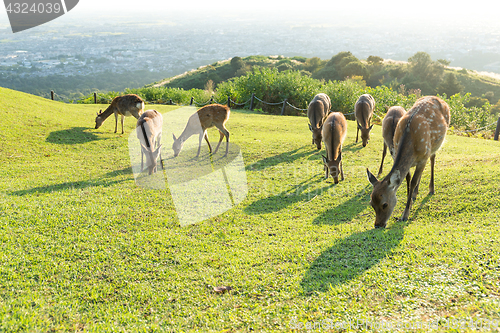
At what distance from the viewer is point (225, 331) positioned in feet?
10.2

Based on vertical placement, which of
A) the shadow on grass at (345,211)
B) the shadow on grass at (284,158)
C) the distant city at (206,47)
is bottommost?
the shadow on grass at (284,158)

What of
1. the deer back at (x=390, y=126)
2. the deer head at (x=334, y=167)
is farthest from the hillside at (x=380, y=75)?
the deer head at (x=334, y=167)

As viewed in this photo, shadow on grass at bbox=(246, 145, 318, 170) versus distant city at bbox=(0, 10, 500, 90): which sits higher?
distant city at bbox=(0, 10, 500, 90)

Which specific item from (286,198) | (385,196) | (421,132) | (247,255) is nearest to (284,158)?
(286,198)

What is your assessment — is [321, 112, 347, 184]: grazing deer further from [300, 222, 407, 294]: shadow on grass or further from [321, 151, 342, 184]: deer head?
[300, 222, 407, 294]: shadow on grass

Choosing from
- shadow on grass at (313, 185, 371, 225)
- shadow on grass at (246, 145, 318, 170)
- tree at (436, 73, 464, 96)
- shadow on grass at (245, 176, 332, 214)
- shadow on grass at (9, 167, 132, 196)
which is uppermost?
shadow on grass at (9, 167, 132, 196)

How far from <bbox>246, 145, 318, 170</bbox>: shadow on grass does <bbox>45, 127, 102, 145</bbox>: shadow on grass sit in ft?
22.5

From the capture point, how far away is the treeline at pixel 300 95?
19.5 m

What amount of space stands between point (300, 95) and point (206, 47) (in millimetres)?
130759

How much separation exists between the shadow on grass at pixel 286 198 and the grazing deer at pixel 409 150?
2120 millimetres

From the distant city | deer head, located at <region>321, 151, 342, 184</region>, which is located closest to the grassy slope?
deer head, located at <region>321, 151, 342, 184</region>

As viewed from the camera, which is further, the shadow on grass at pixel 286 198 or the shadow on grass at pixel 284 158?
the shadow on grass at pixel 284 158

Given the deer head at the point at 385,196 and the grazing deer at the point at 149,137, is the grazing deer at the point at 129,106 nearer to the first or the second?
the grazing deer at the point at 149,137

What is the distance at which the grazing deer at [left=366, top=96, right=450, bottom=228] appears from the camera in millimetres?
5137
